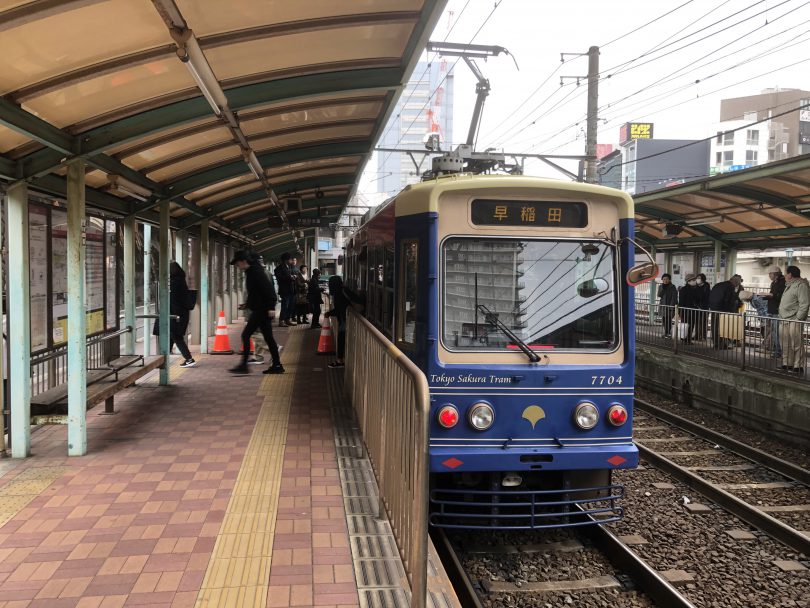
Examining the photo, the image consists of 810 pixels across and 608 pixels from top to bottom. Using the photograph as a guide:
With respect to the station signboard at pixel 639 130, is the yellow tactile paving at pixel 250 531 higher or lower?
lower

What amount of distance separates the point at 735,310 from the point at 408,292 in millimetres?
10297

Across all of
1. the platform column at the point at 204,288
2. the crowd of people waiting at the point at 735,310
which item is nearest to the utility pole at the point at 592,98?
the crowd of people waiting at the point at 735,310

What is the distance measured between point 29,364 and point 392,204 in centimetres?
341

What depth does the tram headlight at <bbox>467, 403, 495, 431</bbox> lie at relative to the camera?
456 centimetres

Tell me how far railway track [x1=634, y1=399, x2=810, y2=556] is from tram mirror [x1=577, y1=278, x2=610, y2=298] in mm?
2550

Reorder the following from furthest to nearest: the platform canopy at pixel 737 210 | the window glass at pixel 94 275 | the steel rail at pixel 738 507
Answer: the platform canopy at pixel 737 210 → the window glass at pixel 94 275 → the steel rail at pixel 738 507

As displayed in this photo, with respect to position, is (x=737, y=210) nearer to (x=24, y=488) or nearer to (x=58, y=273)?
(x=58, y=273)

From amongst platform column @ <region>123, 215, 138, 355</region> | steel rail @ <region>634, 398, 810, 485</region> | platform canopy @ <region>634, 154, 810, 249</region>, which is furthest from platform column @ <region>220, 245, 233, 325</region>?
steel rail @ <region>634, 398, 810, 485</region>

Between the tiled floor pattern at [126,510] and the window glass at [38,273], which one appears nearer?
the tiled floor pattern at [126,510]

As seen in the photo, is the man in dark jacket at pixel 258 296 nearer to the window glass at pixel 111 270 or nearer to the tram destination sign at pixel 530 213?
the window glass at pixel 111 270

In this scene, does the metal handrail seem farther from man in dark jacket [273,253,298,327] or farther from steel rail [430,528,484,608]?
man in dark jacket [273,253,298,327]

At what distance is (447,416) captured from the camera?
4551 mm

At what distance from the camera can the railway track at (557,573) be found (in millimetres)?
4145

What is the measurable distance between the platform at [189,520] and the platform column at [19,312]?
41 centimetres
